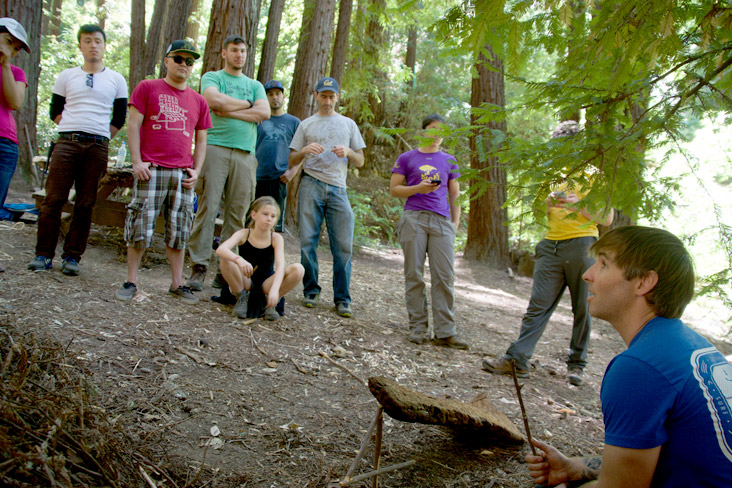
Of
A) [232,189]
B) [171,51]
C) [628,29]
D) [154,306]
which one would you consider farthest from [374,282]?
[628,29]

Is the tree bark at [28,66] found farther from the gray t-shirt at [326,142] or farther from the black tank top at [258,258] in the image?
the black tank top at [258,258]

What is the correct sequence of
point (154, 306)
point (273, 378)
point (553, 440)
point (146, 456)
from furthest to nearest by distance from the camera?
point (154, 306) → point (273, 378) → point (553, 440) → point (146, 456)

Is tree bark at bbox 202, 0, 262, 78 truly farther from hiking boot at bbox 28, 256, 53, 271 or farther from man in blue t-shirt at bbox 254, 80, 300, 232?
hiking boot at bbox 28, 256, 53, 271

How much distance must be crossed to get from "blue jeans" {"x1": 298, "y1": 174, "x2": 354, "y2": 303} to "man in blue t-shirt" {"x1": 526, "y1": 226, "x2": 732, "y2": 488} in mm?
3639

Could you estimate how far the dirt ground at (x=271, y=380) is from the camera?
2502 mm

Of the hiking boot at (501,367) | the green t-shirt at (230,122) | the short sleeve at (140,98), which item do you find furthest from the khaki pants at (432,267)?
the short sleeve at (140,98)

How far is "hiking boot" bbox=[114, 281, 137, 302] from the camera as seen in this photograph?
4.17m

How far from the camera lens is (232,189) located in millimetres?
5098

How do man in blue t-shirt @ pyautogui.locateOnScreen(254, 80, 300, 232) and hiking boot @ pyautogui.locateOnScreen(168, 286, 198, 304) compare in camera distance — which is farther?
man in blue t-shirt @ pyautogui.locateOnScreen(254, 80, 300, 232)

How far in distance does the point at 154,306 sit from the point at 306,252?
1577 millimetres

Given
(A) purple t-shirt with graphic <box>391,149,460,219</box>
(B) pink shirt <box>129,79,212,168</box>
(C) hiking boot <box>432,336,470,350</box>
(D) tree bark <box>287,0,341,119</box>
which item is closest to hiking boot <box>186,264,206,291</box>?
(B) pink shirt <box>129,79,212,168</box>

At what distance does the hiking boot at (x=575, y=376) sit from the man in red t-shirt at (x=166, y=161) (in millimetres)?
3426

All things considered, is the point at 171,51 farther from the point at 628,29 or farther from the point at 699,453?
the point at 699,453

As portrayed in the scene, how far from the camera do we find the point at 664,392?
1.42m
